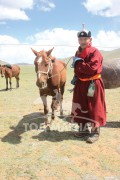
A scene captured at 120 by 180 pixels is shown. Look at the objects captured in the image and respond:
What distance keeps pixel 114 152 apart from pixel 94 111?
1.14m

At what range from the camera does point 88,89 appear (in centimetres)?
717

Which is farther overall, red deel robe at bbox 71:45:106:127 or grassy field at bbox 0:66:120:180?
red deel robe at bbox 71:45:106:127

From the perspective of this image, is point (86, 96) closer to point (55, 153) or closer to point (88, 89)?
point (88, 89)

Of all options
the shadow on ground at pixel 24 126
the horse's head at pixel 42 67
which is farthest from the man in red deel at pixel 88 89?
the shadow on ground at pixel 24 126

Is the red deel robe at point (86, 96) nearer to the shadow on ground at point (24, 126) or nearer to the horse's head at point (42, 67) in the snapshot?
the horse's head at point (42, 67)

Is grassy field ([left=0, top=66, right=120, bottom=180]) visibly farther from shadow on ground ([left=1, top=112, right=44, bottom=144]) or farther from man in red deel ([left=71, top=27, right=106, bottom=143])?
man in red deel ([left=71, top=27, right=106, bottom=143])

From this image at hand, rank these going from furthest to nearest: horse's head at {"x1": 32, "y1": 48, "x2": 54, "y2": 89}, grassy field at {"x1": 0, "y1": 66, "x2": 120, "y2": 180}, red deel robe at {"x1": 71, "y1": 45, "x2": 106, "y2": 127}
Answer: horse's head at {"x1": 32, "y1": 48, "x2": 54, "y2": 89}, red deel robe at {"x1": 71, "y1": 45, "x2": 106, "y2": 127}, grassy field at {"x1": 0, "y1": 66, "x2": 120, "y2": 180}

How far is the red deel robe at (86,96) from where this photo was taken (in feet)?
22.8

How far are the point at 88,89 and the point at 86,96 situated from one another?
0.92 feet

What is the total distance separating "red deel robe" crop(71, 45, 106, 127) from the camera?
6.95m

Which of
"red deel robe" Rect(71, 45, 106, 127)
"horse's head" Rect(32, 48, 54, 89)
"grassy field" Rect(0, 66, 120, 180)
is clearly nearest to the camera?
"grassy field" Rect(0, 66, 120, 180)

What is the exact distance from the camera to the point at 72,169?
19.2ft

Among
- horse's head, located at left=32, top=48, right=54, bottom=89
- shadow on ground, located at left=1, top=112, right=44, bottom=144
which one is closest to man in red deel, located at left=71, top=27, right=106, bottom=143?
horse's head, located at left=32, top=48, right=54, bottom=89

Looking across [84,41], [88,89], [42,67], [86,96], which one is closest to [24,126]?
[42,67]
